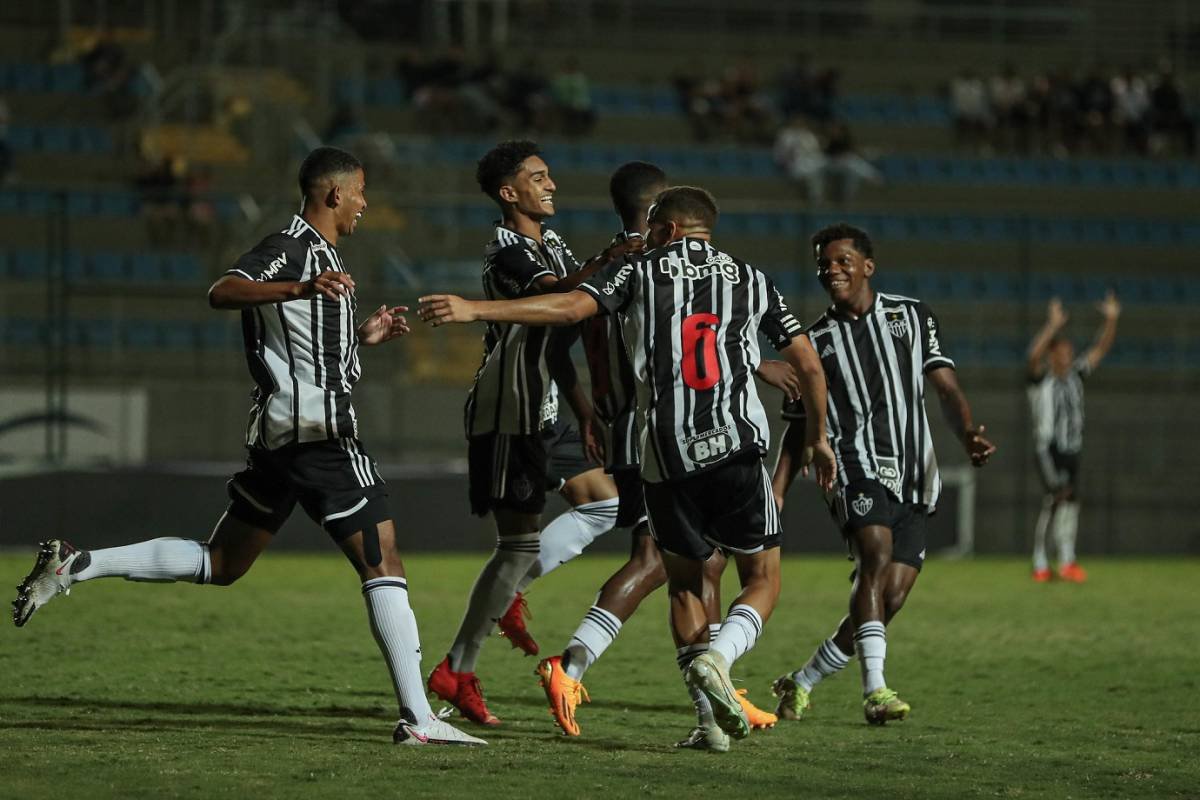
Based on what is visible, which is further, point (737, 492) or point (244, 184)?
point (244, 184)

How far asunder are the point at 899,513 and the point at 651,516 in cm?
154

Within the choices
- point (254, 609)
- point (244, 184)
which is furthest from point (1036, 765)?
point (244, 184)

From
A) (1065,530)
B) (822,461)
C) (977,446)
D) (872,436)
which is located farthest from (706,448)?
(1065,530)

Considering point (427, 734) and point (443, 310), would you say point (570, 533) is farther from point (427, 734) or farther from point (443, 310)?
point (443, 310)

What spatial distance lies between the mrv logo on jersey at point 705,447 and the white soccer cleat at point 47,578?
2.26 m

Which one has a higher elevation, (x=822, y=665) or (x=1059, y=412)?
(x=1059, y=412)

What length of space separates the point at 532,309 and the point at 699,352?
2.08 ft

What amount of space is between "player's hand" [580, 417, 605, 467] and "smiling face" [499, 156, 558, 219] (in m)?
0.87

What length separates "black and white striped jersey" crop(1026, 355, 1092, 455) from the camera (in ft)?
52.7

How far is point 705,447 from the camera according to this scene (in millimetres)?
6117

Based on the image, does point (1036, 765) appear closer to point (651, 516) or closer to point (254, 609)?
point (651, 516)

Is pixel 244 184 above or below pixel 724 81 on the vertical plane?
below

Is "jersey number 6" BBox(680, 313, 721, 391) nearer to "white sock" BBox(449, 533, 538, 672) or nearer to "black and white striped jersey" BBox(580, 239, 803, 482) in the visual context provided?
"black and white striped jersey" BBox(580, 239, 803, 482)

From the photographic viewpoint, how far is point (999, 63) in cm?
2777
